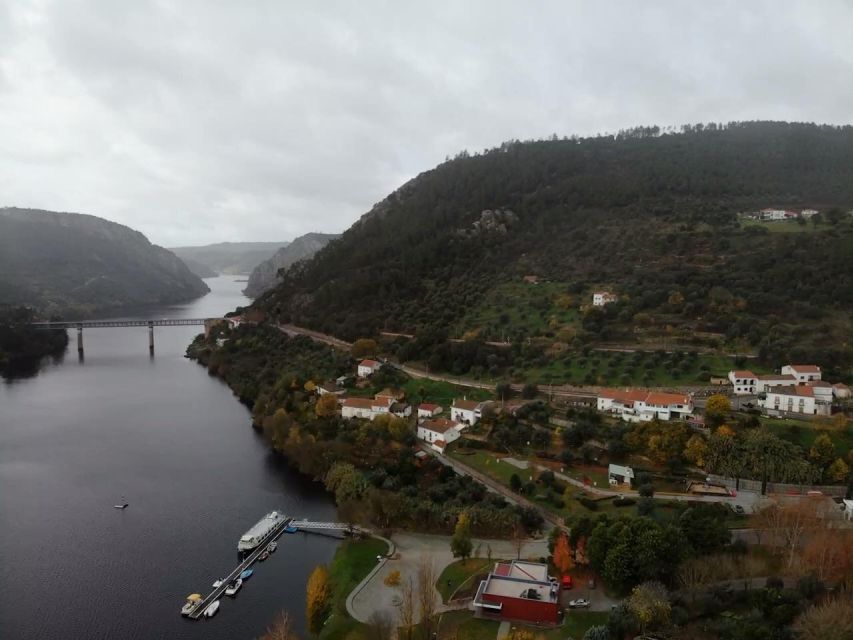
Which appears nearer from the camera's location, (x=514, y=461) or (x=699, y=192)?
(x=514, y=461)

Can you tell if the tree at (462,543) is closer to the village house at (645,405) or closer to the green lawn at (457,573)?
the green lawn at (457,573)

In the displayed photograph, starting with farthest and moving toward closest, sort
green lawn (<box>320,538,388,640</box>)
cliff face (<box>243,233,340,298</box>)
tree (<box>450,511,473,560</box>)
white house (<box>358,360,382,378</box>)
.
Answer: cliff face (<box>243,233,340,298</box>)
white house (<box>358,360,382,378</box>)
tree (<box>450,511,473,560</box>)
green lawn (<box>320,538,388,640</box>)

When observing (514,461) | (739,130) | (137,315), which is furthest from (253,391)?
(739,130)

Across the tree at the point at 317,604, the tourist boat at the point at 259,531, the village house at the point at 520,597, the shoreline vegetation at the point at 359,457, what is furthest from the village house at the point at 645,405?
the tree at the point at 317,604

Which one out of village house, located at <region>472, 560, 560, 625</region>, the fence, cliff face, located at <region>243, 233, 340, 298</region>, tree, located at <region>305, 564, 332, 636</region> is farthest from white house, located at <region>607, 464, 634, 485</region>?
cliff face, located at <region>243, 233, 340, 298</region>

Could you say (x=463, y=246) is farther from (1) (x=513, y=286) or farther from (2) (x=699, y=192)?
(2) (x=699, y=192)

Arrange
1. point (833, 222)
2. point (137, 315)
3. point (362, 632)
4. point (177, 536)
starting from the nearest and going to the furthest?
1. point (362, 632)
2. point (177, 536)
3. point (833, 222)
4. point (137, 315)

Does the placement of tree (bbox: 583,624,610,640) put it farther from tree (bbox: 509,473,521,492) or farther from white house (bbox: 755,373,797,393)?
white house (bbox: 755,373,797,393)
